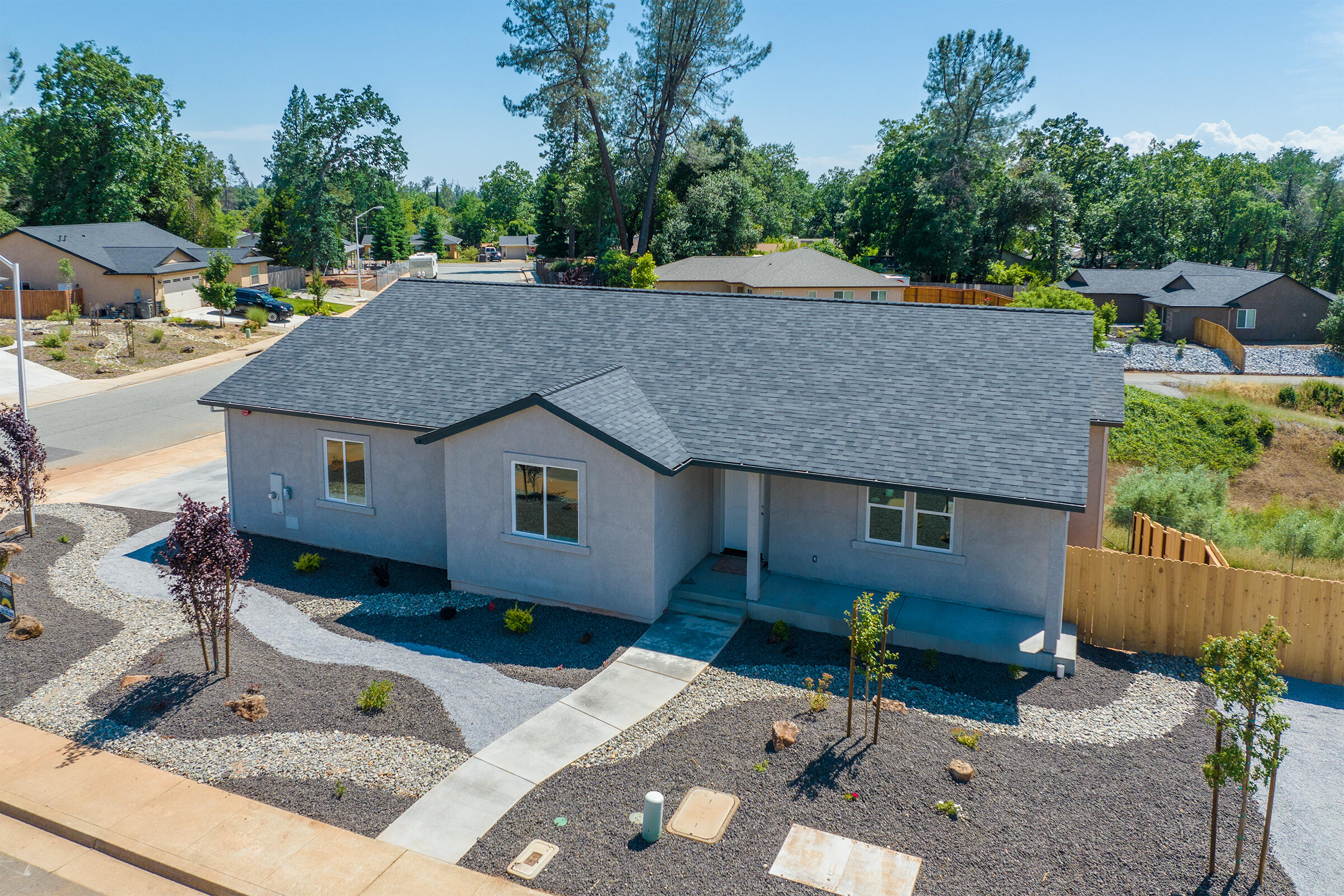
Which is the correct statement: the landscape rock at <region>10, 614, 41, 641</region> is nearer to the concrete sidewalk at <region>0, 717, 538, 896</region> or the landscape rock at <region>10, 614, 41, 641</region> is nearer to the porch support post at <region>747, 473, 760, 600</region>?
the concrete sidewalk at <region>0, 717, 538, 896</region>

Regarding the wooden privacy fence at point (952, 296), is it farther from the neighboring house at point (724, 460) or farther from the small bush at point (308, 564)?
the small bush at point (308, 564)

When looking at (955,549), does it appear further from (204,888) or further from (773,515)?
(204,888)

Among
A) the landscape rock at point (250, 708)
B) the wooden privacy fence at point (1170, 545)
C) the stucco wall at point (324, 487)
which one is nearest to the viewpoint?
the landscape rock at point (250, 708)

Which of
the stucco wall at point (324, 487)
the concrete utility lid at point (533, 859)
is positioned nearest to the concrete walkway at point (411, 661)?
the concrete utility lid at point (533, 859)

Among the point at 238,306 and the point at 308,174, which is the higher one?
the point at 308,174

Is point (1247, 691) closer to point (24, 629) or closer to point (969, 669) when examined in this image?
point (969, 669)

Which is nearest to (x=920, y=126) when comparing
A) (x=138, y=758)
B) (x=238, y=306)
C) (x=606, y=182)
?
(x=606, y=182)

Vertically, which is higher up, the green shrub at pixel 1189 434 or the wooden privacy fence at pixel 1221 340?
the wooden privacy fence at pixel 1221 340

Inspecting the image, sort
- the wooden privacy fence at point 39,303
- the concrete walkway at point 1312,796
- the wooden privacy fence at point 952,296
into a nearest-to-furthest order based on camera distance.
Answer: the concrete walkway at point 1312,796, the wooden privacy fence at point 39,303, the wooden privacy fence at point 952,296
